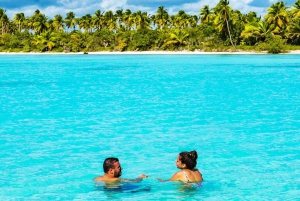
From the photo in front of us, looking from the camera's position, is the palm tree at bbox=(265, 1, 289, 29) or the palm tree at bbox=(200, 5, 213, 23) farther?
the palm tree at bbox=(200, 5, 213, 23)

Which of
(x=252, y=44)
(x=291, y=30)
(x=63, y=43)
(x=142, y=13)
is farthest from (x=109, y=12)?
(x=291, y=30)

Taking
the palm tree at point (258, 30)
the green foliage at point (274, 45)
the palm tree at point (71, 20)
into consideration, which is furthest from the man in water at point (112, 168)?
the palm tree at point (71, 20)

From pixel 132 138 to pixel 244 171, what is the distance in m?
4.75

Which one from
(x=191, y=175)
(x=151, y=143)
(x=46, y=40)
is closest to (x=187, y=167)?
(x=191, y=175)

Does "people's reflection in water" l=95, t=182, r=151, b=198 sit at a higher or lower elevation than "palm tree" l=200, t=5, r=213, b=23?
lower

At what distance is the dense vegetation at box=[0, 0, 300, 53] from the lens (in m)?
88.5

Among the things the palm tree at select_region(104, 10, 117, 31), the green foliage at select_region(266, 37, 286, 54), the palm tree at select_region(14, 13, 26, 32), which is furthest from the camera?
the palm tree at select_region(14, 13, 26, 32)

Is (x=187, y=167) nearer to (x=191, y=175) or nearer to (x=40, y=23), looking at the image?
(x=191, y=175)

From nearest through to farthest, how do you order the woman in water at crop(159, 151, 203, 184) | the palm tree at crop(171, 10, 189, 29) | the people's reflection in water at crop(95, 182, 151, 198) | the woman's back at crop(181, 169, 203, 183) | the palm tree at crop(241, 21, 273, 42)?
the woman in water at crop(159, 151, 203, 184) < the woman's back at crop(181, 169, 203, 183) < the people's reflection in water at crop(95, 182, 151, 198) < the palm tree at crop(241, 21, 273, 42) < the palm tree at crop(171, 10, 189, 29)

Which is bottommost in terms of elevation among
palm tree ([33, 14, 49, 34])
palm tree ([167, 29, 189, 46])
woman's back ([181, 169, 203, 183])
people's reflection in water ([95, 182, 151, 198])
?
people's reflection in water ([95, 182, 151, 198])

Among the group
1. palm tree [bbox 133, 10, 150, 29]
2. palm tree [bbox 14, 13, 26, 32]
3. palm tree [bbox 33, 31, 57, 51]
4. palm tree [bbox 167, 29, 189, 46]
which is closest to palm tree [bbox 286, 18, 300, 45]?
palm tree [bbox 167, 29, 189, 46]

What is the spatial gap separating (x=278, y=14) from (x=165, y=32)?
27.7 metres

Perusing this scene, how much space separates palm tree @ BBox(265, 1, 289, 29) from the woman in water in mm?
81825

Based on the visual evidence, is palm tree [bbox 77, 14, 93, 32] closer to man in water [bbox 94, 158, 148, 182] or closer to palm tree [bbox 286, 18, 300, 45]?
palm tree [bbox 286, 18, 300, 45]
